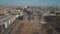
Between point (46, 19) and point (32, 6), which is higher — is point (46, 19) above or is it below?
below

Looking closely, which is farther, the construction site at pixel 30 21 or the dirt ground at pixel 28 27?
the dirt ground at pixel 28 27

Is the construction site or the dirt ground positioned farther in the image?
the dirt ground

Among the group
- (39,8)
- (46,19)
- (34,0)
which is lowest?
(46,19)

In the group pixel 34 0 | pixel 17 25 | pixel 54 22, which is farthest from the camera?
pixel 34 0

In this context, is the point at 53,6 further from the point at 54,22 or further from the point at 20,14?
the point at 20,14

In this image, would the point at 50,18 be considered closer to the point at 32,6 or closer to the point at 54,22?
the point at 54,22

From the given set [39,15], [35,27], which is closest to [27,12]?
[39,15]

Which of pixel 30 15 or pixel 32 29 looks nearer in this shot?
pixel 32 29

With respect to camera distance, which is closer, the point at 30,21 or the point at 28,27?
the point at 28,27

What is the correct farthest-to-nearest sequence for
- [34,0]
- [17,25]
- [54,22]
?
[34,0] → [17,25] → [54,22]
